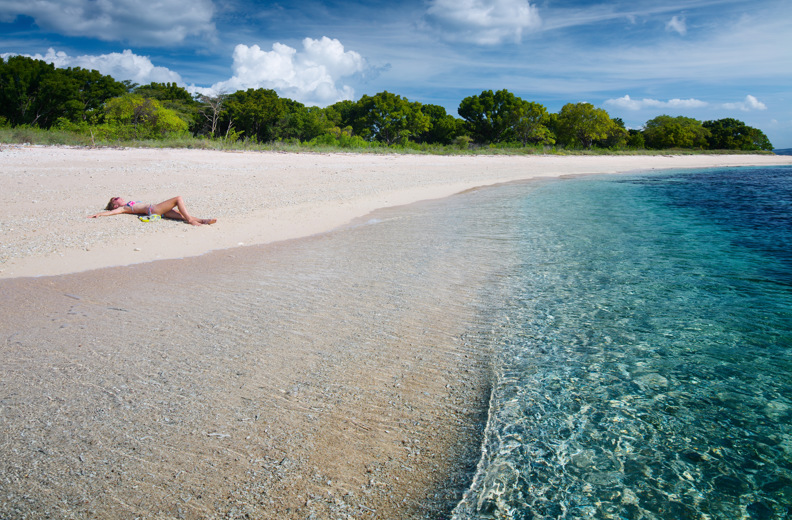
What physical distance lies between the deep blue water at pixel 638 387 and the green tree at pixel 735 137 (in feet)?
239

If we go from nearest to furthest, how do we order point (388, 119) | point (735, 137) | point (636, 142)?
point (388, 119)
point (636, 142)
point (735, 137)

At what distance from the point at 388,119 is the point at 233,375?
45844 millimetres

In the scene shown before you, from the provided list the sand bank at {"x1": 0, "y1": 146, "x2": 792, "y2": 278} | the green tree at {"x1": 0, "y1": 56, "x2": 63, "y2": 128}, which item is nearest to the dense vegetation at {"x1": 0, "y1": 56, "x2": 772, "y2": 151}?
the green tree at {"x1": 0, "y1": 56, "x2": 63, "y2": 128}

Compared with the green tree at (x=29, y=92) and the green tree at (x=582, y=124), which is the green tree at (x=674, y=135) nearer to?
the green tree at (x=582, y=124)

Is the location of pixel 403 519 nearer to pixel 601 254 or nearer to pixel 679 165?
pixel 601 254

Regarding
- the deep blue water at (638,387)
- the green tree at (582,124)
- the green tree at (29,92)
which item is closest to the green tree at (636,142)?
the green tree at (582,124)

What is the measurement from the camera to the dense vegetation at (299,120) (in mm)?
28922

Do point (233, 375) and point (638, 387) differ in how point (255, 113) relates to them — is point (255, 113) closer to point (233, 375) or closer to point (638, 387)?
point (233, 375)

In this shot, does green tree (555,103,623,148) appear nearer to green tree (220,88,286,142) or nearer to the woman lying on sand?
green tree (220,88,286,142)

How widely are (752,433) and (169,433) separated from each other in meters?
3.53

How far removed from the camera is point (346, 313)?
455 cm

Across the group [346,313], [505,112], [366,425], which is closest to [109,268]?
[346,313]

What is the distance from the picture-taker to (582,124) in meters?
53.3

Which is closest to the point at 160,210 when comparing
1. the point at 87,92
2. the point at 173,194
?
the point at 173,194
